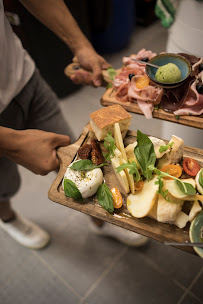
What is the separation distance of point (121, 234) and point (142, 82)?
1059 millimetres

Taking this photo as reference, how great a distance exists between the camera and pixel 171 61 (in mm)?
1396

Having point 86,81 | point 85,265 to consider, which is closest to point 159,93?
point 86,81

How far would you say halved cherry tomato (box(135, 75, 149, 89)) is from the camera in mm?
1392

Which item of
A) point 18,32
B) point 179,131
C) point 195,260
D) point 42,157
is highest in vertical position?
point 18,32

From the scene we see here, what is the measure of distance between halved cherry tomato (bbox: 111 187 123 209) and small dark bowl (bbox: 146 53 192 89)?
1.97 feet

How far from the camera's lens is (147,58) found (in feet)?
4.71

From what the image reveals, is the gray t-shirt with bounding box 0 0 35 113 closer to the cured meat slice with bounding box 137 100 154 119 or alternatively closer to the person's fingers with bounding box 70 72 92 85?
the person's fingers with bounding box 70 72 92 85

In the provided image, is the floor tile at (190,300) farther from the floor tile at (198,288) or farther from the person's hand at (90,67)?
the person's hand at (90,67)

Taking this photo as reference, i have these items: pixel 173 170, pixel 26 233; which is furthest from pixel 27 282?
pixel 173 170

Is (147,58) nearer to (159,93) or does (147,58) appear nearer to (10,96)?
(159,93)

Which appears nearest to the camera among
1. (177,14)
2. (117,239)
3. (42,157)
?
(42,157)

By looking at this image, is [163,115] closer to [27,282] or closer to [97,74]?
[97,74]

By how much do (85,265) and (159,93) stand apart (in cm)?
127

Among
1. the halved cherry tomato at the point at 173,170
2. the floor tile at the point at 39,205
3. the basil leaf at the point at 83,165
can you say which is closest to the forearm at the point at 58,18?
the basil leaf at the point at 83,165
